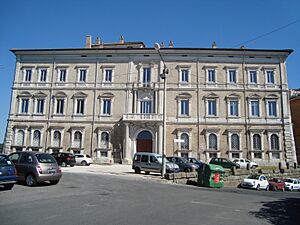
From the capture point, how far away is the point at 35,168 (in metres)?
11.4

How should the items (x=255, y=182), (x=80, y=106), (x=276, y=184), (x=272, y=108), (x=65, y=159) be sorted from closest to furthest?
(x=255, y=182), (x=276, y=184), (x=65, y=159), (x=272, y=108), (x=80, y=106)

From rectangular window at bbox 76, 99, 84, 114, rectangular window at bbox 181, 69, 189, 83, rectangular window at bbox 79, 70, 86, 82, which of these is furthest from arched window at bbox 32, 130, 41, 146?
rectangular window at bbox 181, 69, 189, 83

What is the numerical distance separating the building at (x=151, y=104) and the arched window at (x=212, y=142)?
5 cm

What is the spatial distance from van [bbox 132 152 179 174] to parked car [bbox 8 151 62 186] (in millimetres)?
10090

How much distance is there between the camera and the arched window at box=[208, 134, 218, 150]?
3261cm

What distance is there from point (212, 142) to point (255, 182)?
11.5 m

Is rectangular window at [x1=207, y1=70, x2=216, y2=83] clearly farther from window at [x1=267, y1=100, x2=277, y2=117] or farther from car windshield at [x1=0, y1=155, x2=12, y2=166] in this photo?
car windshield at [x1=0, y1=155, x2=12, y2=166]

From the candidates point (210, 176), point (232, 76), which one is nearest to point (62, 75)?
point (232, 76)

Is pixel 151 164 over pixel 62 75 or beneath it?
beneath

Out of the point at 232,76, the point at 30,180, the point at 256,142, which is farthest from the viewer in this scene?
the point at 232,76

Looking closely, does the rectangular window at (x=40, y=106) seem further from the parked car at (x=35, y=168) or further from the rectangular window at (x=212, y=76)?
the parked car at (x=35, y=168)

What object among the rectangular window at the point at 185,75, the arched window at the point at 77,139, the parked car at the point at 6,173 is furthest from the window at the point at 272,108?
the parked car at the point at 6,173

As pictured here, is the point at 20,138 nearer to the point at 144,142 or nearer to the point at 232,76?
the point at 144,142

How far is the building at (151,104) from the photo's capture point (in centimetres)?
3241
